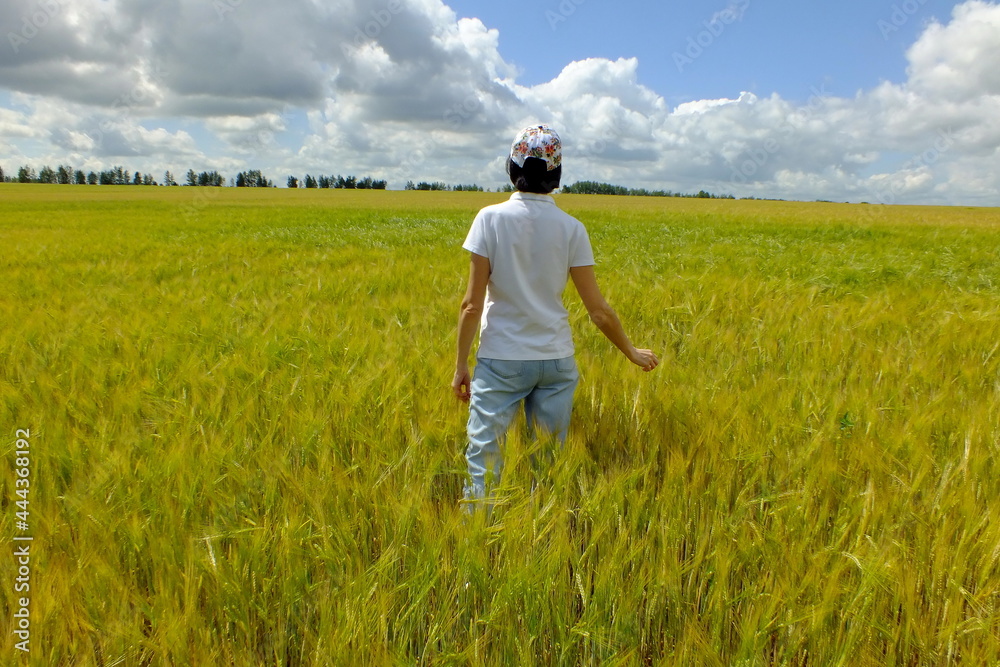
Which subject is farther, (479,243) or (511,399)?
(511,399)

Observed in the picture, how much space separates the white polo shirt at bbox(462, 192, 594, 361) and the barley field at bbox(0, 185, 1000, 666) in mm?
371

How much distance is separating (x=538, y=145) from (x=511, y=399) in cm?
90

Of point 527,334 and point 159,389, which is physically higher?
point 527,334

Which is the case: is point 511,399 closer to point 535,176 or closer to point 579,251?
point 579,251

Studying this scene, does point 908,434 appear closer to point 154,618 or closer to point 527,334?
point 527,334

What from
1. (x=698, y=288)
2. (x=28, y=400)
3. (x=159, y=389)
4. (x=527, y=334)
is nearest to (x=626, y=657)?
(x=527, y=334)

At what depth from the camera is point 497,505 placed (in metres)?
1.50

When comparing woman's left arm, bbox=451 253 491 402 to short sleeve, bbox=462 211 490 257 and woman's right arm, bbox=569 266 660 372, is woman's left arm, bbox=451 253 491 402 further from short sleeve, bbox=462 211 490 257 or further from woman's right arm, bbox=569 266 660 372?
woman's right arm, bbox=569 266 660 372

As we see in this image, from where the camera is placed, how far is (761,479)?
5.62 ft

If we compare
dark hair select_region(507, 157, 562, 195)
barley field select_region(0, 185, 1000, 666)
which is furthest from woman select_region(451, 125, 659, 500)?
barley field select_region(0, 185, 1000, 666)

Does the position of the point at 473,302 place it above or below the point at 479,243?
below

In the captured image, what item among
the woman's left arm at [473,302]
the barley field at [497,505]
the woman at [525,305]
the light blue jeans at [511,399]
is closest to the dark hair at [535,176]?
the woman at [525,305]

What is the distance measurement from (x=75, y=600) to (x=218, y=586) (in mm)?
288

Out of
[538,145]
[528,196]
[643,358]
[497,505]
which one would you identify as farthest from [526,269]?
[497,505]
